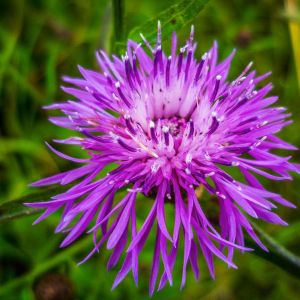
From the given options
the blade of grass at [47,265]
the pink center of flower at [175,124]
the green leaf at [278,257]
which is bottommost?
the green leaf at [278,257]

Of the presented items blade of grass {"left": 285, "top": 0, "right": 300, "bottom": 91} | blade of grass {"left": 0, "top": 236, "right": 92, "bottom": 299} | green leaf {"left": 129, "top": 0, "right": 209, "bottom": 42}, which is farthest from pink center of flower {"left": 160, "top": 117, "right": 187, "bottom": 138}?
blade of grass {"left": 285, "top": 0, "right": 300, "bottom": 91}

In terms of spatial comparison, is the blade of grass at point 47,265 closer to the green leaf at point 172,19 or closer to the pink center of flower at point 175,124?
the pink center of flower at point 175,124

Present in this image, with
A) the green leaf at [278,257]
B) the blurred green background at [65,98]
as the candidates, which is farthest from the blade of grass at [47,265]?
the green leaf at [278,257]

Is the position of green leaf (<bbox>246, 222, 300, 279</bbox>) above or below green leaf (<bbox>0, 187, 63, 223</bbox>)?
below

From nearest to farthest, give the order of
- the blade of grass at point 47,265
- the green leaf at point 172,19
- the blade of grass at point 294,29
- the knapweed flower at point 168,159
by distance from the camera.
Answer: the knapweed flower at point 168,159 < the green leaf at point 172,19 < the blade of grass at point 47,265 < the blade of grass at point 294,29

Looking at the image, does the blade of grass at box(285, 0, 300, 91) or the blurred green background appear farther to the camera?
the blade of grass at box(285, 0, 300, 91)

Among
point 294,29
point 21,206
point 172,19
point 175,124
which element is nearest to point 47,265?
point 21,206

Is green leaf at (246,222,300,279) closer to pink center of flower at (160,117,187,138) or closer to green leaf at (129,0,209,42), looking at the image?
pink center of flower at (160,117,187,138)
